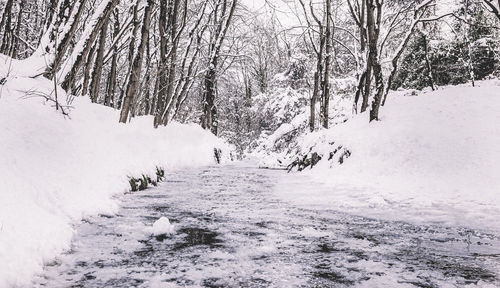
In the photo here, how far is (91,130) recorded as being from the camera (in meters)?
7.93

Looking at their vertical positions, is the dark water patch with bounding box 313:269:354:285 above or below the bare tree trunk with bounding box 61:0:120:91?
below

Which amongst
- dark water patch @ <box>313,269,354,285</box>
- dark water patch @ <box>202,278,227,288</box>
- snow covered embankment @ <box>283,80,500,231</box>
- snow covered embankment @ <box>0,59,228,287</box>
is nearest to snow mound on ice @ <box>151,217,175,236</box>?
snow covered embankment @ <box>0,59,228,287</box>

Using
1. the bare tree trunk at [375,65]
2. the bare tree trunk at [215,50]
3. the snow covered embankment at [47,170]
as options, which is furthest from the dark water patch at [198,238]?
the bare tree trunk at [215,50]

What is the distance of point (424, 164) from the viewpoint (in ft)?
27.7

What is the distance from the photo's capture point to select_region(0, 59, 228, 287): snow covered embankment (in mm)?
3411

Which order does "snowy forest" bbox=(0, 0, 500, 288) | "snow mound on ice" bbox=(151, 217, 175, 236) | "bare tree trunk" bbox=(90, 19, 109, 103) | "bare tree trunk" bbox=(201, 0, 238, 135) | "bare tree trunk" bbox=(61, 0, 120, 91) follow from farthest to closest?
"bare tree trunk" bbox=(201, 0, 238, 135) < "bare tree trunk" bbox=(90, 19, 109, 103) < "bare tree trunk" bbox=(61, 0, 120, 91) < "snow mound on ice" bbox=(151, 217, 175, 236) < "snowy forest" bbox=(0, 0, 500, 288)

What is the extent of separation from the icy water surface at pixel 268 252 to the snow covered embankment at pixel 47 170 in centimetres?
25

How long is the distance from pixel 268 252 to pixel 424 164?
570 centimetres

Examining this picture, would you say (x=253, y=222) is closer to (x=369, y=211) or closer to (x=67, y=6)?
(x=369, y=211)

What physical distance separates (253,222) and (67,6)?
257 inches

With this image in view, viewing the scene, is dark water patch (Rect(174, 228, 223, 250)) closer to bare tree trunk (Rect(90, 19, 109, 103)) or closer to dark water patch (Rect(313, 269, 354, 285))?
dark water patch (Rect(313, 269, 354, 285))

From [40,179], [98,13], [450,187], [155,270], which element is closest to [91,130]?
[98,13]

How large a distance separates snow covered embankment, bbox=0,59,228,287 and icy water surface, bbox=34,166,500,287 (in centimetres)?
25

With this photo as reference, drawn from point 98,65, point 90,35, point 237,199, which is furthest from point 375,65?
point 98,65
